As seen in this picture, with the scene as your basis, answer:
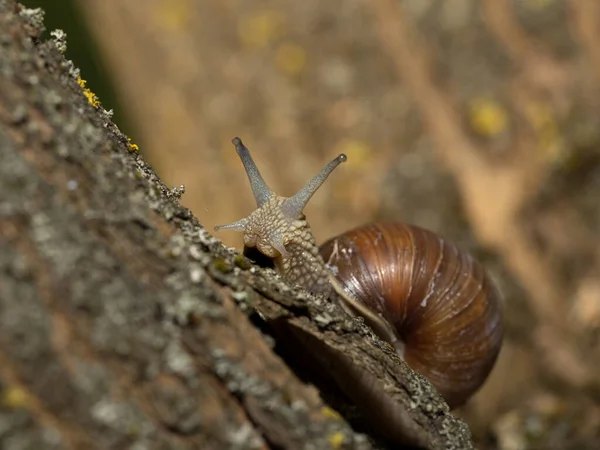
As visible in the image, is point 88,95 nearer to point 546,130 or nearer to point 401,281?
point 401,281

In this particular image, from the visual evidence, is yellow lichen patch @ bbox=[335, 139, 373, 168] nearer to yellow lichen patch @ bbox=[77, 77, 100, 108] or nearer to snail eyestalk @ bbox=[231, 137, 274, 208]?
snail eyestalk @ bbox=[231, 137, 274, 208]

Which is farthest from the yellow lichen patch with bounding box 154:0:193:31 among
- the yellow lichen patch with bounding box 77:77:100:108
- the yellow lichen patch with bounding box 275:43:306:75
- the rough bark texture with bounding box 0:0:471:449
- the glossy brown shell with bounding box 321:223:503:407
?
the rough bark texture with bounding box 0:0:471:449

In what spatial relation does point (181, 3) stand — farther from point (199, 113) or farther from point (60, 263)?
point (60, 263)

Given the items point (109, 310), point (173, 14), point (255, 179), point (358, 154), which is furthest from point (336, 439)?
point (173, 14)

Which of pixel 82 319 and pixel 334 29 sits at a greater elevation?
pixel 334 29

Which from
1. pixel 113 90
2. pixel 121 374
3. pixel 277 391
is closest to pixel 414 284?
pixel 277 391

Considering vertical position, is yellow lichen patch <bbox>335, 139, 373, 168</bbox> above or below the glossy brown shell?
above

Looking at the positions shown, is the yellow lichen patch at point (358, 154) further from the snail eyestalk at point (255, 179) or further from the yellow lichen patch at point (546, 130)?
the snail eyestalk at point (255, 179)
